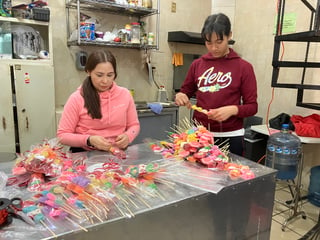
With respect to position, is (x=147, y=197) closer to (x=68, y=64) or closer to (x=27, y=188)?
(x=27, y=188)

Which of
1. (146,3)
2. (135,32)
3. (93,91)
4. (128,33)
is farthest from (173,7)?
(93,91)

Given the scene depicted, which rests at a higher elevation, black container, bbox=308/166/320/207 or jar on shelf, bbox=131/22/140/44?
jar on shelf, bbox=131/22/140/44

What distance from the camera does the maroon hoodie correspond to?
63.8 inches

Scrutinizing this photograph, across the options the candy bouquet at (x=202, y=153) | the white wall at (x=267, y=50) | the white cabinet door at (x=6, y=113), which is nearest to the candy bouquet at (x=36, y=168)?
the candy bouquet at (x=202, y=153)

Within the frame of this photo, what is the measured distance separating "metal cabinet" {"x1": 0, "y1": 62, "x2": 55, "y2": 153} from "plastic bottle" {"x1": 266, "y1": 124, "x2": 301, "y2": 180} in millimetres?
2147

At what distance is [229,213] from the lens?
1100 mm

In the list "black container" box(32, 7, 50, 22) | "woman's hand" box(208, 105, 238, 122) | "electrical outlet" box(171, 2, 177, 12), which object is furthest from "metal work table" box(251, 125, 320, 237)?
"black container" box(32, 7, 50, 22)

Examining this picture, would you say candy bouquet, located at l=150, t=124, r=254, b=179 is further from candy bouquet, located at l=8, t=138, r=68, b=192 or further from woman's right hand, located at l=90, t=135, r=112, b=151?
candy bouquet, located at l=8, t=138, r=68, b=192

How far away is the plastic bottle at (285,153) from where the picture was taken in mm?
2419

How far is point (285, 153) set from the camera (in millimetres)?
2396

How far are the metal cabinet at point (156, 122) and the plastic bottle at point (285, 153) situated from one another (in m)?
1.20

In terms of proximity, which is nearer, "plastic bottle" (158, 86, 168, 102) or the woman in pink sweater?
the woman in pink sweater

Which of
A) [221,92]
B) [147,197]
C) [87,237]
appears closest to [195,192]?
[147,197]

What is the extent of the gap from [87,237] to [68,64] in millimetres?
2732
